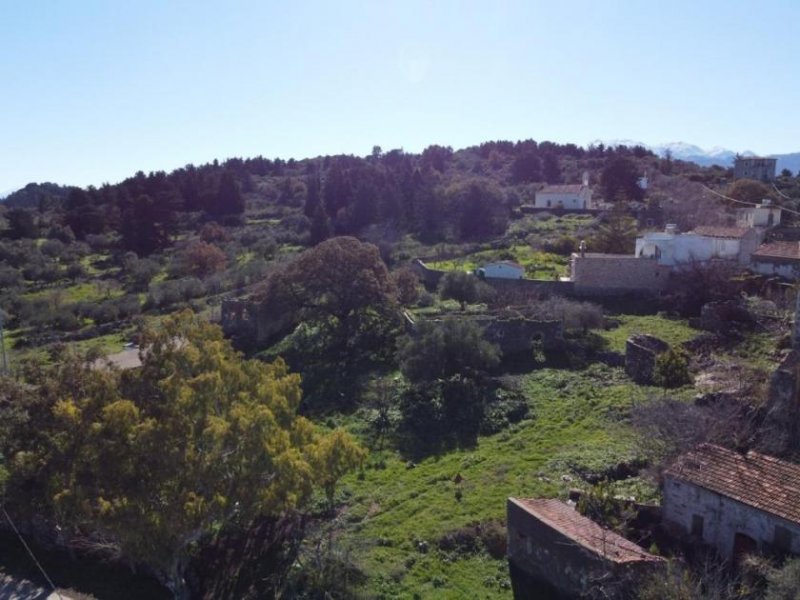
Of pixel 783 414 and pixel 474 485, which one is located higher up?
pixel 783 414

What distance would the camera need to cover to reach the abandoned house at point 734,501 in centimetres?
1242

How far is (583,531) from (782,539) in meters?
3.37

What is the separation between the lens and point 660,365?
22156 millimetres

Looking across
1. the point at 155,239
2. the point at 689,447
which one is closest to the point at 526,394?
the point at 689,447

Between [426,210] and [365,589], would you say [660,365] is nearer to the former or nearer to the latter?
[365,589]

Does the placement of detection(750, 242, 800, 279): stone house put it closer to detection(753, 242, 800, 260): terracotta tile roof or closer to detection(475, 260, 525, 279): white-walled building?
detection(753, 242, 800, 260): terracotta tile roof

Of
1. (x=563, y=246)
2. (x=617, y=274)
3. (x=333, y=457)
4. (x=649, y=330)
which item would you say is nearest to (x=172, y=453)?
(x=333, y=457)

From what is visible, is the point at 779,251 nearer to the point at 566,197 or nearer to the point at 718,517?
the point at 718,517

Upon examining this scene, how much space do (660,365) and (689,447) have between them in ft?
23.3

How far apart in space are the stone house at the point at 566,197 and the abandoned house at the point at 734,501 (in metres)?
45.2

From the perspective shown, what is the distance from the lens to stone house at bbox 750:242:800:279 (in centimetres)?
3147

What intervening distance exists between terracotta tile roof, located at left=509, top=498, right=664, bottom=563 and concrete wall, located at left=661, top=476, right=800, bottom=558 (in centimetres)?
160

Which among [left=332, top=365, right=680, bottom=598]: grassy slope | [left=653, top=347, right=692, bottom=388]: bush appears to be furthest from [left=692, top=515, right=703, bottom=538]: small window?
[left=653, top=347, right=692, bottom=388]: bush

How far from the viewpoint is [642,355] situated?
2384cm
